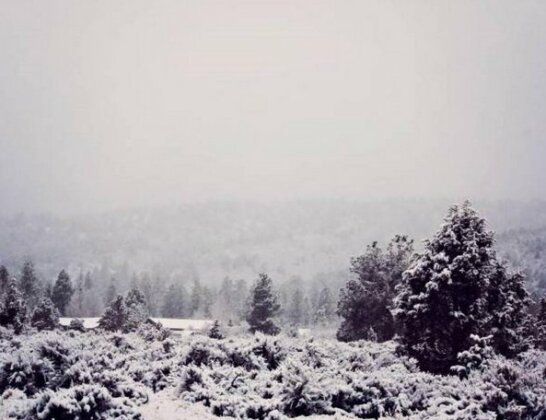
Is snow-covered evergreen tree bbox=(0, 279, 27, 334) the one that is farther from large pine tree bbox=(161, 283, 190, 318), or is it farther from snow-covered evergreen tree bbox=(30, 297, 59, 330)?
large pine tree bbox=(161, 283, 190, 318)

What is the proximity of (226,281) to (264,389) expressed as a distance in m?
169

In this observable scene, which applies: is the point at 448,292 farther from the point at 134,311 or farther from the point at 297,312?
the point at 297,312

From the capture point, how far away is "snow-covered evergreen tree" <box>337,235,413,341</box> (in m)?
45.9

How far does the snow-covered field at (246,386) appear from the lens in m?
14.6

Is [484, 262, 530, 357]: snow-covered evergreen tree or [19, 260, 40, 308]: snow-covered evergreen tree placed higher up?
[484, 262, 530, 357]: snow-covered evergreen tree

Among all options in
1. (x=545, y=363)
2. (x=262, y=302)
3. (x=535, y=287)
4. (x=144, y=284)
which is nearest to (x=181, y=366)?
(x=545, y=363)

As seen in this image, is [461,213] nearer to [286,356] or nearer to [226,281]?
[286,356]

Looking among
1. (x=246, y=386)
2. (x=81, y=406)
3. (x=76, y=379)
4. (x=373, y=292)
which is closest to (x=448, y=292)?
(x=246, y=386)

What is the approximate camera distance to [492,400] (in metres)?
14.5

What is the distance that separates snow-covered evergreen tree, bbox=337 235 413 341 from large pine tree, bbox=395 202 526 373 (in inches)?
760

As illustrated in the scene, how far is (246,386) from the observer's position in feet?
59.5

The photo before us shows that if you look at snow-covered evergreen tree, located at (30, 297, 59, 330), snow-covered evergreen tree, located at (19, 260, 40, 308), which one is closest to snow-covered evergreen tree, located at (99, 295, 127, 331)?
snow-covered evergreen tree, located at (30, 297, 59, 330)

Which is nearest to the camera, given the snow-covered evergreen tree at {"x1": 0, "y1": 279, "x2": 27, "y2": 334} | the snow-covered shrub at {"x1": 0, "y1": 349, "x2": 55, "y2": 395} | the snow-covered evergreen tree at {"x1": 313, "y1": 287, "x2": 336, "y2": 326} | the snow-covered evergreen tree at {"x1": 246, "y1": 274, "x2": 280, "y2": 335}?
the snow-covered shrub at {"x1": 0, "y1": 349, "x2": 55, "y2": 395}

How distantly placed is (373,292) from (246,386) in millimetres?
30073
